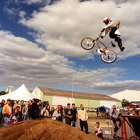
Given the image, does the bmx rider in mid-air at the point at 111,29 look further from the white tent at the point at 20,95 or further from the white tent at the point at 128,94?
the white tent at the point at 128,94

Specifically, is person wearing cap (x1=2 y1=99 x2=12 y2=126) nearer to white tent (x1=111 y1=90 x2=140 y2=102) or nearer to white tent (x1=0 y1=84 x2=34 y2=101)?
white tent (x1=0 y1=84 x2=34 y2=101)

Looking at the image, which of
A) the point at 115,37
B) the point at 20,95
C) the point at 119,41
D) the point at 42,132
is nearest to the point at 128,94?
the point at 20,95

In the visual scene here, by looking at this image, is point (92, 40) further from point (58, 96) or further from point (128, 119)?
point (58, 96)

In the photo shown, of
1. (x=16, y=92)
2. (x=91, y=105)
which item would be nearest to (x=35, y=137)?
(x=16, y=92)

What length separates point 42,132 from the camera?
1148 centimetres

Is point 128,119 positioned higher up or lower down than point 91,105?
lower down

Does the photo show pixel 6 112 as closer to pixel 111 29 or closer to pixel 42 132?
pixel 42 132

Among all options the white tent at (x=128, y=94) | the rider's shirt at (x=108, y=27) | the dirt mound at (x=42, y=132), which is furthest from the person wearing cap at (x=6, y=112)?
the white tent at (x=128, y=94)

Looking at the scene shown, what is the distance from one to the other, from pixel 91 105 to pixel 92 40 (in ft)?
244

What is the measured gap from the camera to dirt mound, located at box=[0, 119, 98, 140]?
444 inches

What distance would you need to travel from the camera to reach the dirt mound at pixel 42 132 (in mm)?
11270

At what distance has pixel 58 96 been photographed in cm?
7881

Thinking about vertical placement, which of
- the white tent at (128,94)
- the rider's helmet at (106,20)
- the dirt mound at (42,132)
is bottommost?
the dirt mound at (42,132)

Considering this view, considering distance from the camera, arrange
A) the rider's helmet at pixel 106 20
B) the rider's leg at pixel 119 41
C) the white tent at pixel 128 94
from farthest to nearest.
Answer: the white tent at pixel 128 94 < the rider's leg at pixel 119 41 < the rider's helmet at pixel 106 20
